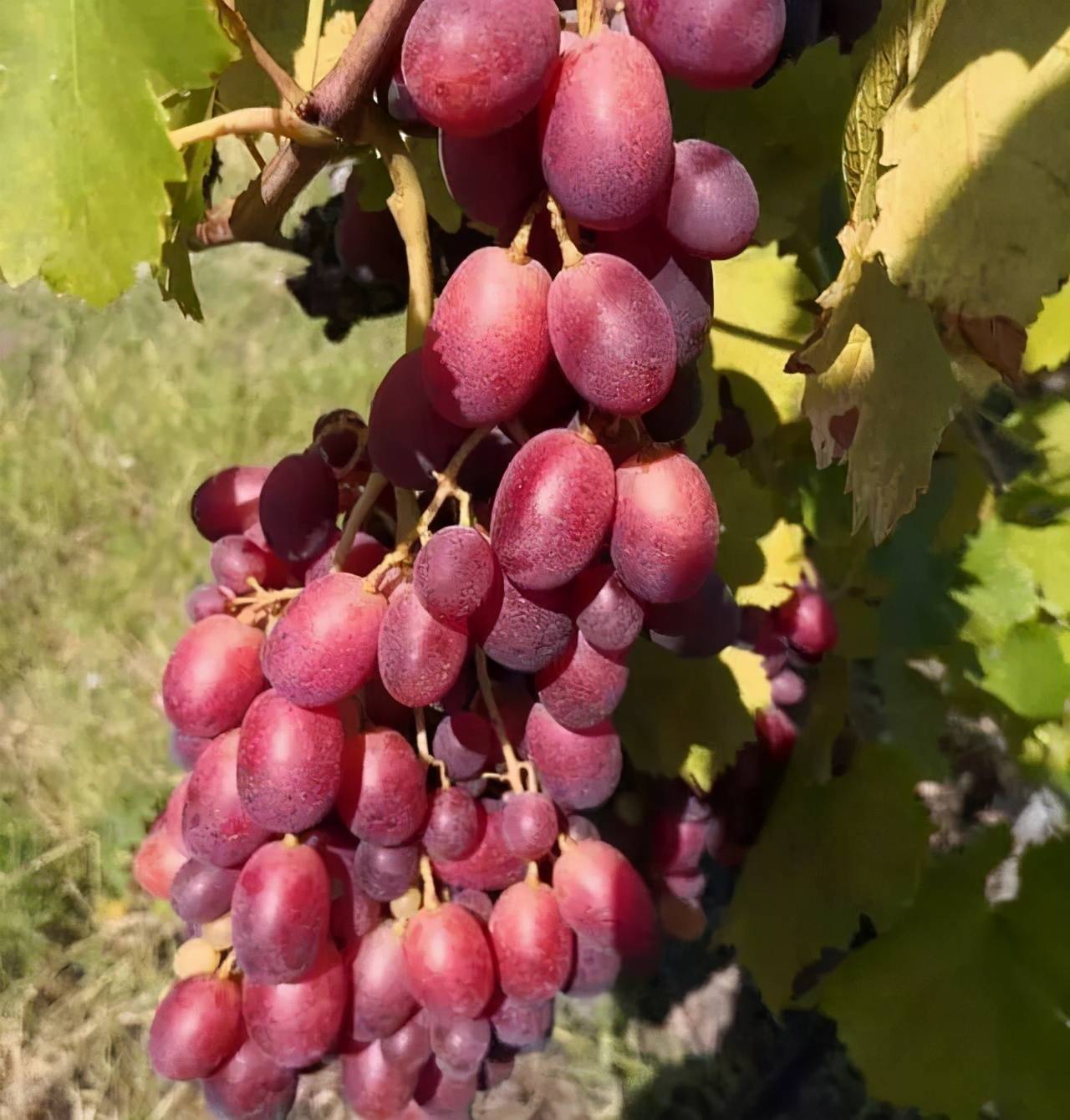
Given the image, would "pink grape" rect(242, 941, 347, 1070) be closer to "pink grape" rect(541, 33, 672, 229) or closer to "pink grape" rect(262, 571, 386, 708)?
"pink grape" rect(262, 571, 386, 708)

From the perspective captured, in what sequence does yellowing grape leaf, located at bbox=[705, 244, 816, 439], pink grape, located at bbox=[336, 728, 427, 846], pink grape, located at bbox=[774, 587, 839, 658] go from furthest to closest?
pink grape, located at bbox=[774, 587, 839, 658]
yellowing grape leaf, located at bbox=[705, 244, 816, 439]
pink grape, located at bbox=[336, 728, 427, 846]

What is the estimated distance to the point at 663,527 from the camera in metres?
0.52

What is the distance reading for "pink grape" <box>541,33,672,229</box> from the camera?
17.1 inches

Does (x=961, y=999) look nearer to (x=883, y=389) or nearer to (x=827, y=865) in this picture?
(x=827, y=865)

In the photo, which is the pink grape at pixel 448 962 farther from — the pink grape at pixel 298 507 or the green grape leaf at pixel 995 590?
the green grape leaf at pixel 995 590

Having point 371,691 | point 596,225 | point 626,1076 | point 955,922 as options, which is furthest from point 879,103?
point 626,1076

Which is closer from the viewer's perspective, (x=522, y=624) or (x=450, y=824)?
(x=522, y=624)

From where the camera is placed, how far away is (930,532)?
1111 mm

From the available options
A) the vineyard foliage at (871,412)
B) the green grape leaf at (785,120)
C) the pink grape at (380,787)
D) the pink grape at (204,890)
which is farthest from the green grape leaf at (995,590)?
the pink grape at (204,890)

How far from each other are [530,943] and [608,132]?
0.56 metres

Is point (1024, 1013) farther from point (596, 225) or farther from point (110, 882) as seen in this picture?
point (110, 882)

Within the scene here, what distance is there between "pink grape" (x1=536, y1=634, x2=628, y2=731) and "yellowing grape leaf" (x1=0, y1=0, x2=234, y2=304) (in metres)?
0.32

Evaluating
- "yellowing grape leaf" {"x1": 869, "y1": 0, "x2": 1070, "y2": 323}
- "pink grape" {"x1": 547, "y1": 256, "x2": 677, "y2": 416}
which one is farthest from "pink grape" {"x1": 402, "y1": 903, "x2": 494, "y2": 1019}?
"yellowing grape leaf" {"x1": 869, "y1": 0, "x2": 1070, "y2": 323}

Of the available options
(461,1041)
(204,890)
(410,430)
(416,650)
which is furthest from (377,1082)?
(410,430)
